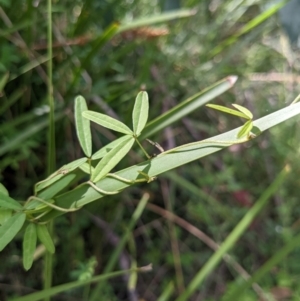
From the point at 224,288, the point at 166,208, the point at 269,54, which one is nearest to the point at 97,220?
the point at 166,208

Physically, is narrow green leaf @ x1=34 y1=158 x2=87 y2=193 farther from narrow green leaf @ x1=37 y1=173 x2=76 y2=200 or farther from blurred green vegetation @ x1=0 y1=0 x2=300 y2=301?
blurred green vegetation @ x1=0 y1=0 x2=300 y2=301

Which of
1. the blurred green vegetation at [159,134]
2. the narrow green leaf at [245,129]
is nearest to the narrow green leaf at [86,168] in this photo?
the narrow green leaf at [245,129]

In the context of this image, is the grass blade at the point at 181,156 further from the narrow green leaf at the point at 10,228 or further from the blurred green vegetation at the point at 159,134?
the blurred green vegetation at the point at 159,134

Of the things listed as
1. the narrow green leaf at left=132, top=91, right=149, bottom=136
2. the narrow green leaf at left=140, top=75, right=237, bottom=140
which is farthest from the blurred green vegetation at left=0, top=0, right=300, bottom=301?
the narrow green leaf at left=132, top=91, right=149, bottom=136

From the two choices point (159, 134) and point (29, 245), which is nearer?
point (29, 245)

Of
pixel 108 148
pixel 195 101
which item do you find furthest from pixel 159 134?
pixel 108 148

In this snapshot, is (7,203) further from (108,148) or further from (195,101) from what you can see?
(195,101)

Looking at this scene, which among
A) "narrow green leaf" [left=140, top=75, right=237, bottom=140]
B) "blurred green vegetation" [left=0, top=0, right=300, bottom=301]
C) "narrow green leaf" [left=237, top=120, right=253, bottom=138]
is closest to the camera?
"narrow green leaf" [left=237, top=120, right=253, bottom=138]
